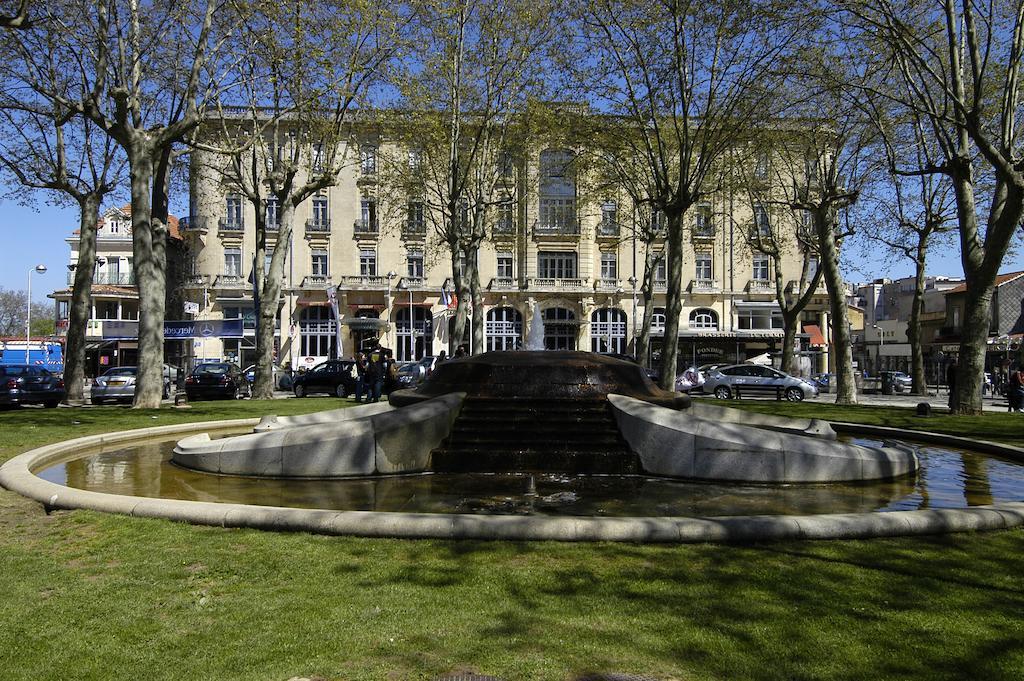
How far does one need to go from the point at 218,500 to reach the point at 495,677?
4925mm

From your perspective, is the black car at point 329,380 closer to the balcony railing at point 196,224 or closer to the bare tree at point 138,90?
the bare tree at point 138,90

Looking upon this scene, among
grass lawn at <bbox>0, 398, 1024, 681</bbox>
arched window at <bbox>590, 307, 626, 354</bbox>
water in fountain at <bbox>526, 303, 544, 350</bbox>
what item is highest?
arched window at <bbox>590, 307, 626, 354</bbox>

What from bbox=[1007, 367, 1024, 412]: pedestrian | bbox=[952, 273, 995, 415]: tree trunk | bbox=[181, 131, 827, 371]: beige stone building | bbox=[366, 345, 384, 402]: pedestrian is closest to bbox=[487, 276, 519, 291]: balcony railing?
bbox=[181, 131, 827, 371]: beige stone building

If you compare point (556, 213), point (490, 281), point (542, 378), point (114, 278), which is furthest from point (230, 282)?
point (542, 378)

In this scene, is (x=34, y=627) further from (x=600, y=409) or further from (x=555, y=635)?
(x=600, y=409)

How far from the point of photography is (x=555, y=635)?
146 inches

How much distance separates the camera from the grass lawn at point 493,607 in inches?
133

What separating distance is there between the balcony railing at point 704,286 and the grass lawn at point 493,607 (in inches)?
1993

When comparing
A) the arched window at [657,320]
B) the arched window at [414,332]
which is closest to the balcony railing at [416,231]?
the arched window at [414,332]

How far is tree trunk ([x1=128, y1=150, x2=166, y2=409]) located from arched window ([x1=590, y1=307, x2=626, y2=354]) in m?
39.6

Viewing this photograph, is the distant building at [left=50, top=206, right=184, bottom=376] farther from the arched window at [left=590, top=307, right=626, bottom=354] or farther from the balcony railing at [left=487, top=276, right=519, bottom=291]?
the arched window at [left=590, top=307, right=626, bottom=354]

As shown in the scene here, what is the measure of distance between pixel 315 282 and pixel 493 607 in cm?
5156

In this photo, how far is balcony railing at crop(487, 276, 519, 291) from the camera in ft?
180

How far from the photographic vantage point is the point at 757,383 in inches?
1277
